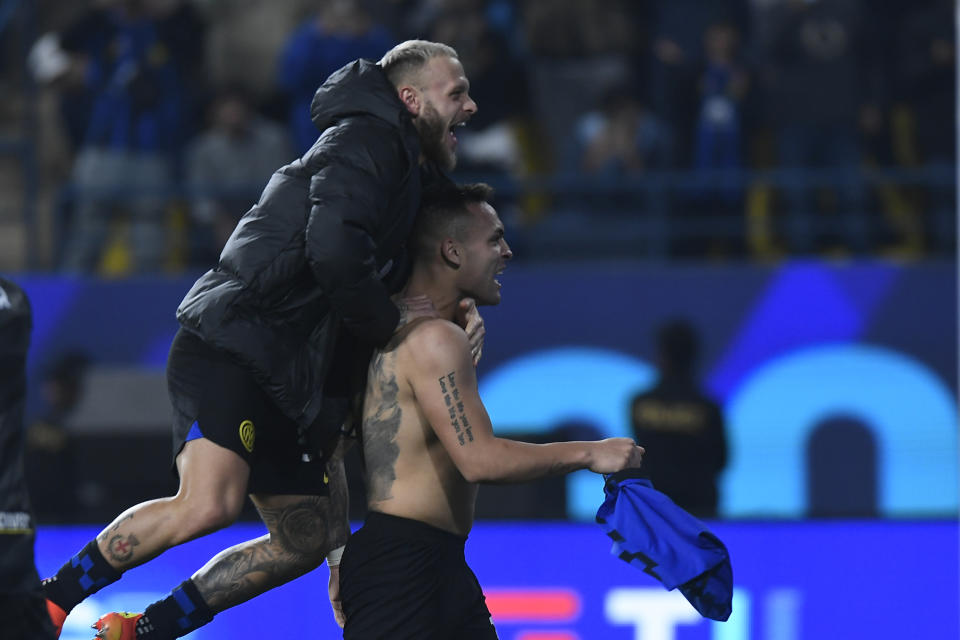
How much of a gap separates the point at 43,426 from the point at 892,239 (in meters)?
5.83

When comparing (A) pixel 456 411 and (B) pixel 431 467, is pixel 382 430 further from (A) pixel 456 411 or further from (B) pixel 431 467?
(A) pixel 456 411

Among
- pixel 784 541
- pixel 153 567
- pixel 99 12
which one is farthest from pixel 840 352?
pixel 99 12

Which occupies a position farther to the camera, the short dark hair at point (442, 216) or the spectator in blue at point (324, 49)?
the spectator in blue at point (324, 49)

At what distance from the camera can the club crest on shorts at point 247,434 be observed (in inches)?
186

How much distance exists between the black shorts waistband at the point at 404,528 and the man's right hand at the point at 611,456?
19.6 inches

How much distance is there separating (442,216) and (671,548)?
1.21 meters

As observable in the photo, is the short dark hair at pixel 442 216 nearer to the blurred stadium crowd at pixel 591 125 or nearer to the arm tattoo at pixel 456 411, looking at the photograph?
the arm tattoo at pixel 456 411

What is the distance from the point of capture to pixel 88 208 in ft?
34.7

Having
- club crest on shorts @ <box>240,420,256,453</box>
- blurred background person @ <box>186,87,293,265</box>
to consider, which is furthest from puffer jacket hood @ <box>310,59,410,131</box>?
blurred background person @ <box>186,87,293,265</box>

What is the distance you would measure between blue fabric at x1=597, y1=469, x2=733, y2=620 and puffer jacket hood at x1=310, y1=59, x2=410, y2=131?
1.33 m

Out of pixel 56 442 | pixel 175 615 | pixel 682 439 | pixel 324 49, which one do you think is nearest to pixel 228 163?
pixel 324 49

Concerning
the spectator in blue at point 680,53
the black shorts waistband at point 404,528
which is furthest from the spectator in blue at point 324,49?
the black shorts waistband at point 404,528

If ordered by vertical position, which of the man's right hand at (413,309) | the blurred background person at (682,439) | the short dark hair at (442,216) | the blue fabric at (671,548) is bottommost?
the blue fabric at (671,548)

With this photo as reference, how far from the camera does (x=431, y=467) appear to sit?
4402mm
